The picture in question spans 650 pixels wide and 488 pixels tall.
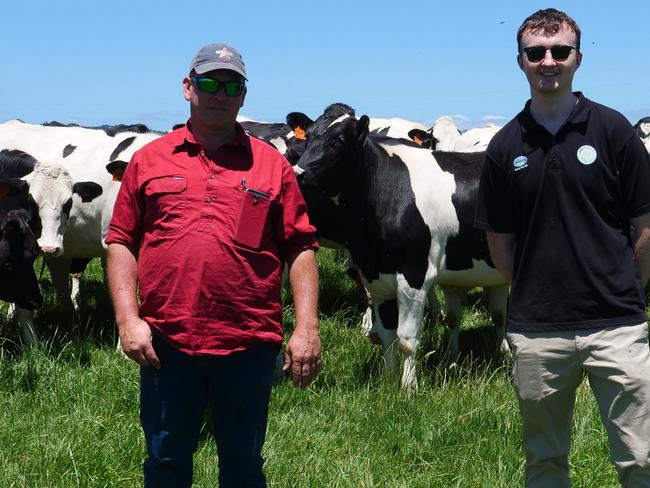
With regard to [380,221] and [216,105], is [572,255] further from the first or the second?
[380,221]

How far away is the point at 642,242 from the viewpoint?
3.46m

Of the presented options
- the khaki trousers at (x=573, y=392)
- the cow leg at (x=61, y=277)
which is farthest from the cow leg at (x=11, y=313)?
the khaki trousers at (x=573, y=392)

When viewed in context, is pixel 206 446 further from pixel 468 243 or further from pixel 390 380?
pixel 468 243

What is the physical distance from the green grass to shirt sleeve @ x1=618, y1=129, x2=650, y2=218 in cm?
183

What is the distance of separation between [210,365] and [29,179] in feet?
17.2

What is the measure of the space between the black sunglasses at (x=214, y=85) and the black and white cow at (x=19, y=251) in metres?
4.44

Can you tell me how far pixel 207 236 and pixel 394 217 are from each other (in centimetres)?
365

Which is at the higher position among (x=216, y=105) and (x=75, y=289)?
(x=216, y=105)

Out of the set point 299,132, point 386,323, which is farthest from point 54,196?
point 386,323

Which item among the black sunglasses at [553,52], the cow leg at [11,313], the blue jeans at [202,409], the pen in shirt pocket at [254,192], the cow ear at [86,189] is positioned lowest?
the cow leg at [11,313]

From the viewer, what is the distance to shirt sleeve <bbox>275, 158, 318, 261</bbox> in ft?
→ 11.1

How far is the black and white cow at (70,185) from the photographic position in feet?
25.6

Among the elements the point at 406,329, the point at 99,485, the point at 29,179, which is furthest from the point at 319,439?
the point at 29,179

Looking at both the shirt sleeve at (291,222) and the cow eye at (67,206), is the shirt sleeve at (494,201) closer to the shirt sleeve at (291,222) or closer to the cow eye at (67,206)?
the shirt sleeve at (291,222)
